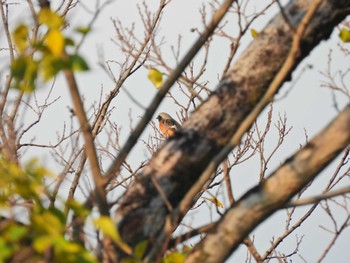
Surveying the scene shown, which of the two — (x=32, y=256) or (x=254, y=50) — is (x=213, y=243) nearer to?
(x=32, y=256)

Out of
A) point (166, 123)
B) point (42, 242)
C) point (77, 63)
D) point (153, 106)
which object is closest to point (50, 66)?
point (77, 63)

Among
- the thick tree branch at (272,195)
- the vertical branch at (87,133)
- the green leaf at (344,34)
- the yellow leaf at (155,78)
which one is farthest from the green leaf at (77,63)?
the green leaf at (344,34)

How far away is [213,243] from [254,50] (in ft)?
2.84

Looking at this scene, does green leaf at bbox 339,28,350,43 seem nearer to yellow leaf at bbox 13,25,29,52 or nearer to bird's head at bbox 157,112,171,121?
yellow leaf at bbox 13,25,29,52

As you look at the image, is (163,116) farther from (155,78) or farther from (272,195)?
(272,195)

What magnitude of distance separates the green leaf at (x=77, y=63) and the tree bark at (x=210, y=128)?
69 centimetres

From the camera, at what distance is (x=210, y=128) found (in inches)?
82.5

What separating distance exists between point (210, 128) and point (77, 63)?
0.81 m

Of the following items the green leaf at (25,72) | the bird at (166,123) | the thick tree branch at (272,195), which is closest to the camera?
the green leaf at (25,72)

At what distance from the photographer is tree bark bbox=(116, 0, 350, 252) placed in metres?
2.04

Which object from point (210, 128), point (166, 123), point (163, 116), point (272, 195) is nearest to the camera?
point (272, 195)

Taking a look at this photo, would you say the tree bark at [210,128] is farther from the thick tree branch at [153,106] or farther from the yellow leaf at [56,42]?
the yellow leaf at [56,42]

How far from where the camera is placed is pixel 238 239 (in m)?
1.88

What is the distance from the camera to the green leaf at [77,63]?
1418 millimetres
